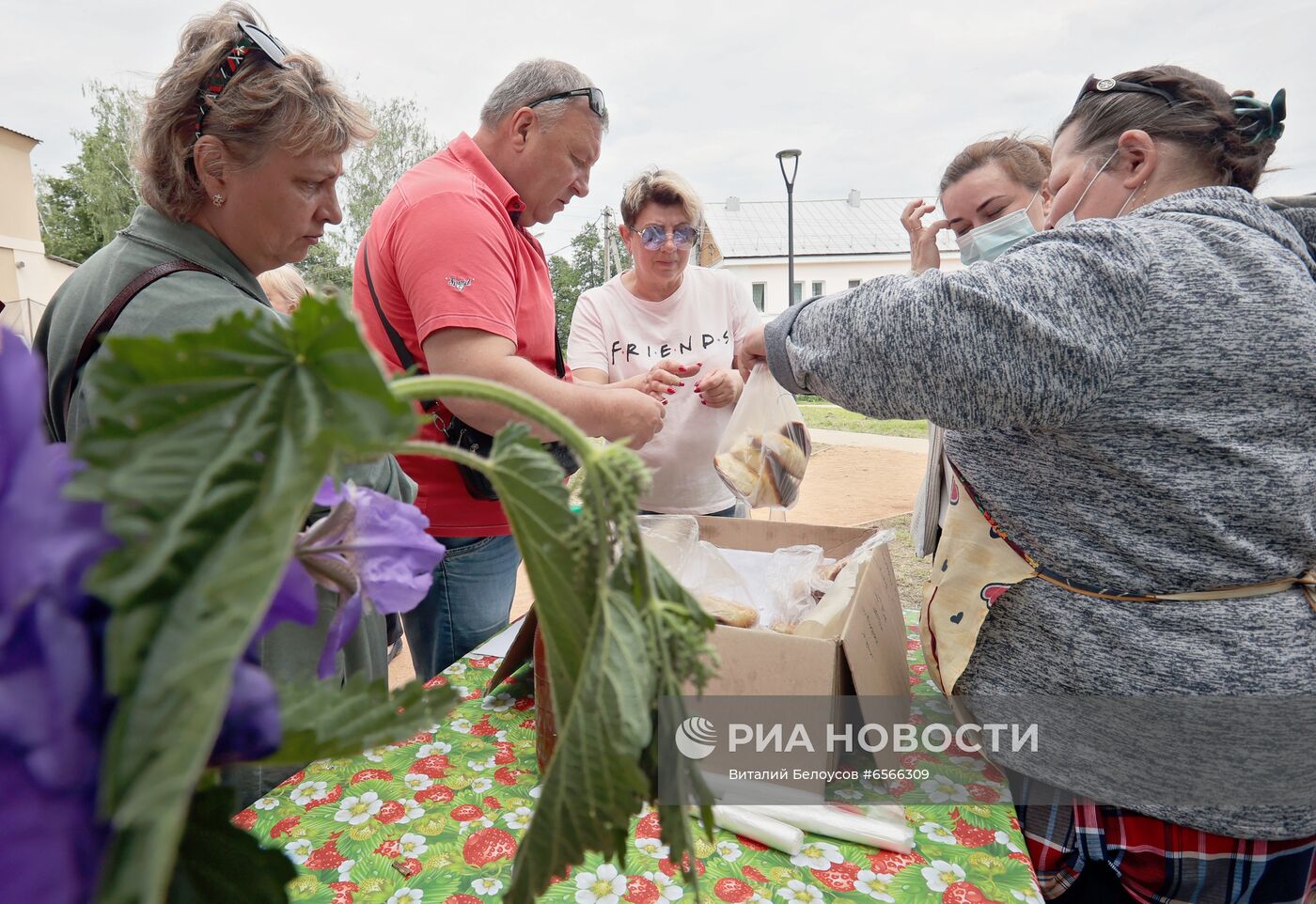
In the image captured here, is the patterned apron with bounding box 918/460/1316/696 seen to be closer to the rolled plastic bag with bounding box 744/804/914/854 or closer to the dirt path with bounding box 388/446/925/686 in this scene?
the rolled plastic bag with bounding box 744/804/914/854

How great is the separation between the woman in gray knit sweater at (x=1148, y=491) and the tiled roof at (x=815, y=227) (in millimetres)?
21851

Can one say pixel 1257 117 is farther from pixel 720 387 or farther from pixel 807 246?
pixel 807 246

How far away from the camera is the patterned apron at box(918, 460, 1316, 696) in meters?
1.18

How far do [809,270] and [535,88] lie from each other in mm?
22601

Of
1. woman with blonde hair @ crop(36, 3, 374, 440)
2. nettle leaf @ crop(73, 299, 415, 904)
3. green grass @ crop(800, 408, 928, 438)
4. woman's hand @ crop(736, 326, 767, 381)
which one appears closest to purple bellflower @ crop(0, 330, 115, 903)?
nettle leaf @ crop(73, 299, 415, 904)

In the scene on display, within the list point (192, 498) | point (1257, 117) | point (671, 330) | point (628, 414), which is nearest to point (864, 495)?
point (671, 330)

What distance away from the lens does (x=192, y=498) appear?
0.20 metres

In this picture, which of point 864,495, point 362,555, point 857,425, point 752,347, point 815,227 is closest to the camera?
point 362,555

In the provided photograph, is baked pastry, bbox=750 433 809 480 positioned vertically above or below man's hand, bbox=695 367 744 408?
below

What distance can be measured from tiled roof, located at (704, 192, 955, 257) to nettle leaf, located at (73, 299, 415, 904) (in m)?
22.8

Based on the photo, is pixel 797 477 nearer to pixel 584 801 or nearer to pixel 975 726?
pixel 975 726

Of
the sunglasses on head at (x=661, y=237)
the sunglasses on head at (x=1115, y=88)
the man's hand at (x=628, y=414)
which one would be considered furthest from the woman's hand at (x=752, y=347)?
the sunglasses on head at (x=661, y=237)

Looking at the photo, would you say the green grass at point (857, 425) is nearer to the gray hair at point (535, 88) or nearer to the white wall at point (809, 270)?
the white wall at point (809, 270)

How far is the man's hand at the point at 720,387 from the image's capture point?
7.71ft
